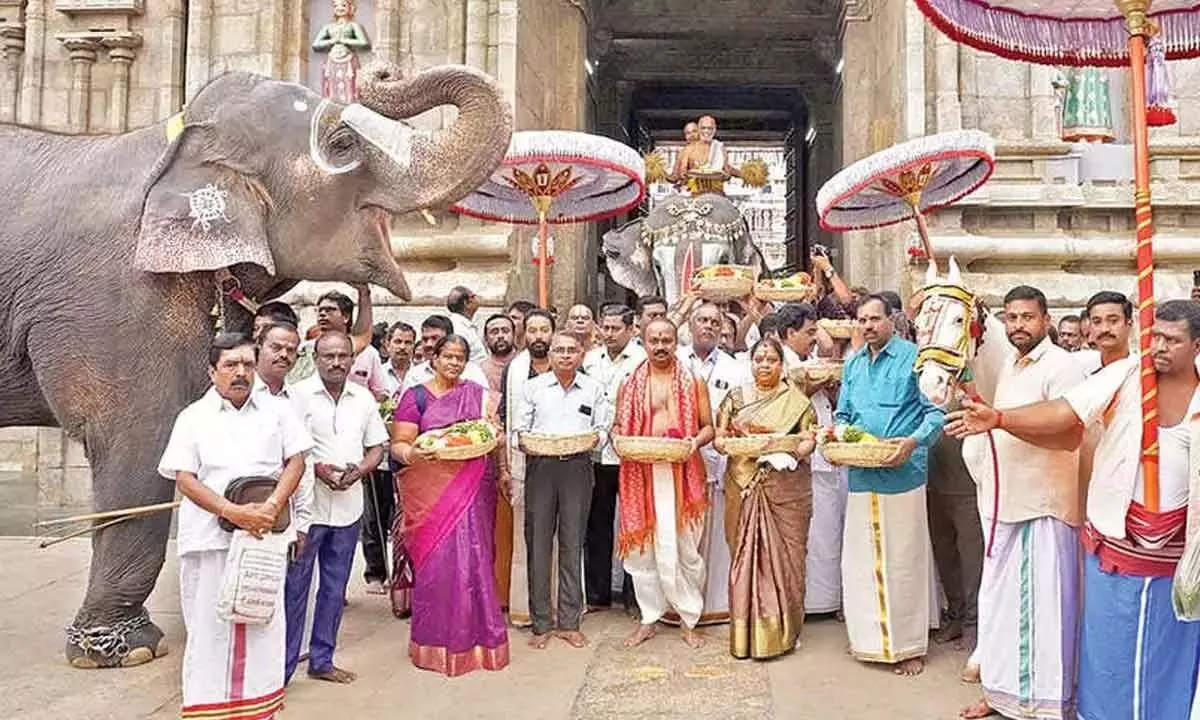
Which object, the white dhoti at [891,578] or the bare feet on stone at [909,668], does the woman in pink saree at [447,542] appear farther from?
the bare feet on stone at [909,668]

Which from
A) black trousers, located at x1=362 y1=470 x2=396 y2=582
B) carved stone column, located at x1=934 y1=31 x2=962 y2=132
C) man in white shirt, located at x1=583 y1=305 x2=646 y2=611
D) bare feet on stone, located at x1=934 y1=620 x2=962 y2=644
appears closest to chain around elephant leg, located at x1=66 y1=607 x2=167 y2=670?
black trousers, located at x1=362 y1=470 x2=396 y2=582

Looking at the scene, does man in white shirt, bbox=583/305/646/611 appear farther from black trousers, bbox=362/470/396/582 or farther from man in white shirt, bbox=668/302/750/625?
black trousers, bbox=362/470/396/582

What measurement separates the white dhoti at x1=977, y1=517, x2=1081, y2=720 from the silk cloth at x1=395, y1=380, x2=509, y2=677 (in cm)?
206

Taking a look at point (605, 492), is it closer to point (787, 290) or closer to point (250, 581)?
point (787, 290)

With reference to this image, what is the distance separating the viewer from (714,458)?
5.39 meters

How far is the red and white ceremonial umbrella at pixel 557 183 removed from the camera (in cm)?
625

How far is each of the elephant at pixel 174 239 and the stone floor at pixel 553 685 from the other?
1.11 ft

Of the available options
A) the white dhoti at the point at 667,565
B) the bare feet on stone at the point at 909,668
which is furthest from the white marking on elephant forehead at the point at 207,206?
the bare feet on stone at the point at 909,668

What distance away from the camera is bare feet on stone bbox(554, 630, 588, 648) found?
488 cm

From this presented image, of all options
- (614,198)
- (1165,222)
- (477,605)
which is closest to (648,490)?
(477,605)

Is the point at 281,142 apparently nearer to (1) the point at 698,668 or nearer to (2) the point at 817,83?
(1) the point at 698,668

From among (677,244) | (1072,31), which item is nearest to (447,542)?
(1072,31)

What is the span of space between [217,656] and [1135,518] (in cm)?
284

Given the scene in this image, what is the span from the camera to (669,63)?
16.7m
